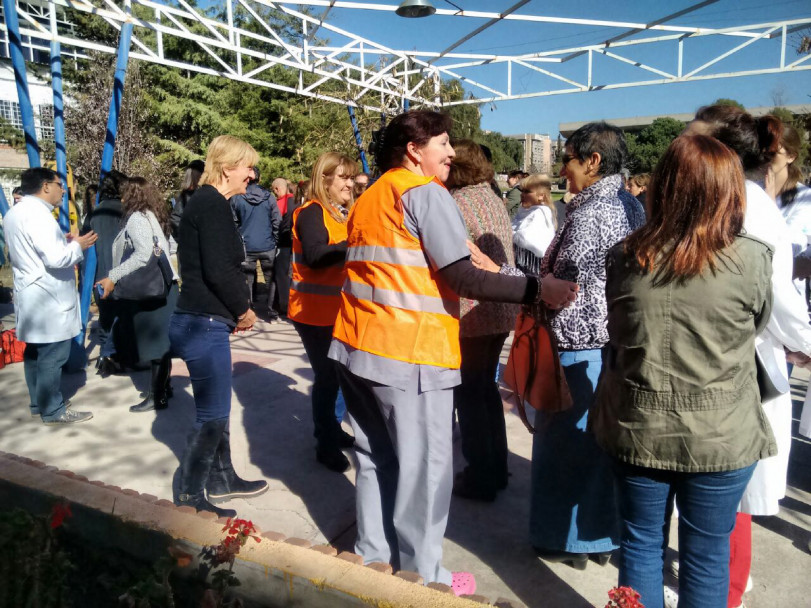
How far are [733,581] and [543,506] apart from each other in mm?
748

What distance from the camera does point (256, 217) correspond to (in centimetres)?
792

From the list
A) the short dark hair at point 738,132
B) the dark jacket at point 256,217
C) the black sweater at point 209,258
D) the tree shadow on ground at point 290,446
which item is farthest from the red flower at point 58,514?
the dark jacket at point 256,217

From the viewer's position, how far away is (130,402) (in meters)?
4.89

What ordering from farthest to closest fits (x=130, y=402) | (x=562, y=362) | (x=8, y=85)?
(x=8, y=85), (x=130, y=402), (x=562, y=362)

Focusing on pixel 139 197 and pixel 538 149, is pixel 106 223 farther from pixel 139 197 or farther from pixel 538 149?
pixel 538 149

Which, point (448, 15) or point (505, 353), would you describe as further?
point (448, 15)

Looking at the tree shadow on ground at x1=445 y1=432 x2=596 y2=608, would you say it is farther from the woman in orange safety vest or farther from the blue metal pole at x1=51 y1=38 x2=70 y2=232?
the blue metal pole at x1=51 y1=38 x2=70 y2=232

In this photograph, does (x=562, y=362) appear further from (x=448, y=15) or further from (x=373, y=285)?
(x=448, y=15)

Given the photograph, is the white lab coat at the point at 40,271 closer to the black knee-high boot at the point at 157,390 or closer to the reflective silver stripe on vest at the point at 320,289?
the black knee-high boot at the point at 157,390

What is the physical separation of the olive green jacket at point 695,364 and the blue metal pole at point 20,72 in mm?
5004

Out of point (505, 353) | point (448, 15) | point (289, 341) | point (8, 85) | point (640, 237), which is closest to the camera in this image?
point (640, 237)

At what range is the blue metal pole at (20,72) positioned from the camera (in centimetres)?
497

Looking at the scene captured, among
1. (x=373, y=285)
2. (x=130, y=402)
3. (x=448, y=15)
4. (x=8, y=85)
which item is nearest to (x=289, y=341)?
(x=130, y=402)

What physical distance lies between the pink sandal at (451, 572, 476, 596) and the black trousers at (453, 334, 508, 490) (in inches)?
30.0
